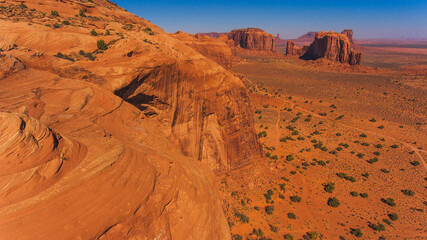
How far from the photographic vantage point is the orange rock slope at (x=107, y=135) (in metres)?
4.01

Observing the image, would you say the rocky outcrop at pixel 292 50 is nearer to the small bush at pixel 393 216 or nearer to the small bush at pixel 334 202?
the small bush at pixel 393 216

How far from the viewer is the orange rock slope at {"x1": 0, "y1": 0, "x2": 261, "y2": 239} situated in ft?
13.1

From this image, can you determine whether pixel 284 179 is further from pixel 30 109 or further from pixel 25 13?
pixel 25 13

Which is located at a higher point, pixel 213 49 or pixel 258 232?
pixel 213 49

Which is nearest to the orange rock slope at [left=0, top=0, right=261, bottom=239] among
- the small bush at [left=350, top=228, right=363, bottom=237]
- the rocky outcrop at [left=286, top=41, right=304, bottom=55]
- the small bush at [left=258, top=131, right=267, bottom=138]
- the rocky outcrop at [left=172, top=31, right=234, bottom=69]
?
the small bush at [left=350, top=228, right=363, bottom=237]

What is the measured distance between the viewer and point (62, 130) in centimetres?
612

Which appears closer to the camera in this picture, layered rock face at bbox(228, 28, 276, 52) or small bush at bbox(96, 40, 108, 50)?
small bush at bbox(96, 40, 108, 50)

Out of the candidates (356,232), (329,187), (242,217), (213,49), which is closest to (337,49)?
(213,49)

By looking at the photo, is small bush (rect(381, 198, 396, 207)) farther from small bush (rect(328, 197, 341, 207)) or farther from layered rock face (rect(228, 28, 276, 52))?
layered rock face (rect(228, 28, 276, 52))

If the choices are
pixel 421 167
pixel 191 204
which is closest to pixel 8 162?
pixel 191 204

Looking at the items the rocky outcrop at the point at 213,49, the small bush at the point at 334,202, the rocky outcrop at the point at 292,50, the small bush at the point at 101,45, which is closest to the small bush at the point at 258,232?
the small bush at the point at 334,202

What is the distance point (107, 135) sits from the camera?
22.3 feet

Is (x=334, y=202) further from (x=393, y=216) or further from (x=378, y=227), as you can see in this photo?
(x=393, y=216)

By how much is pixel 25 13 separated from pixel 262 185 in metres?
26.3
